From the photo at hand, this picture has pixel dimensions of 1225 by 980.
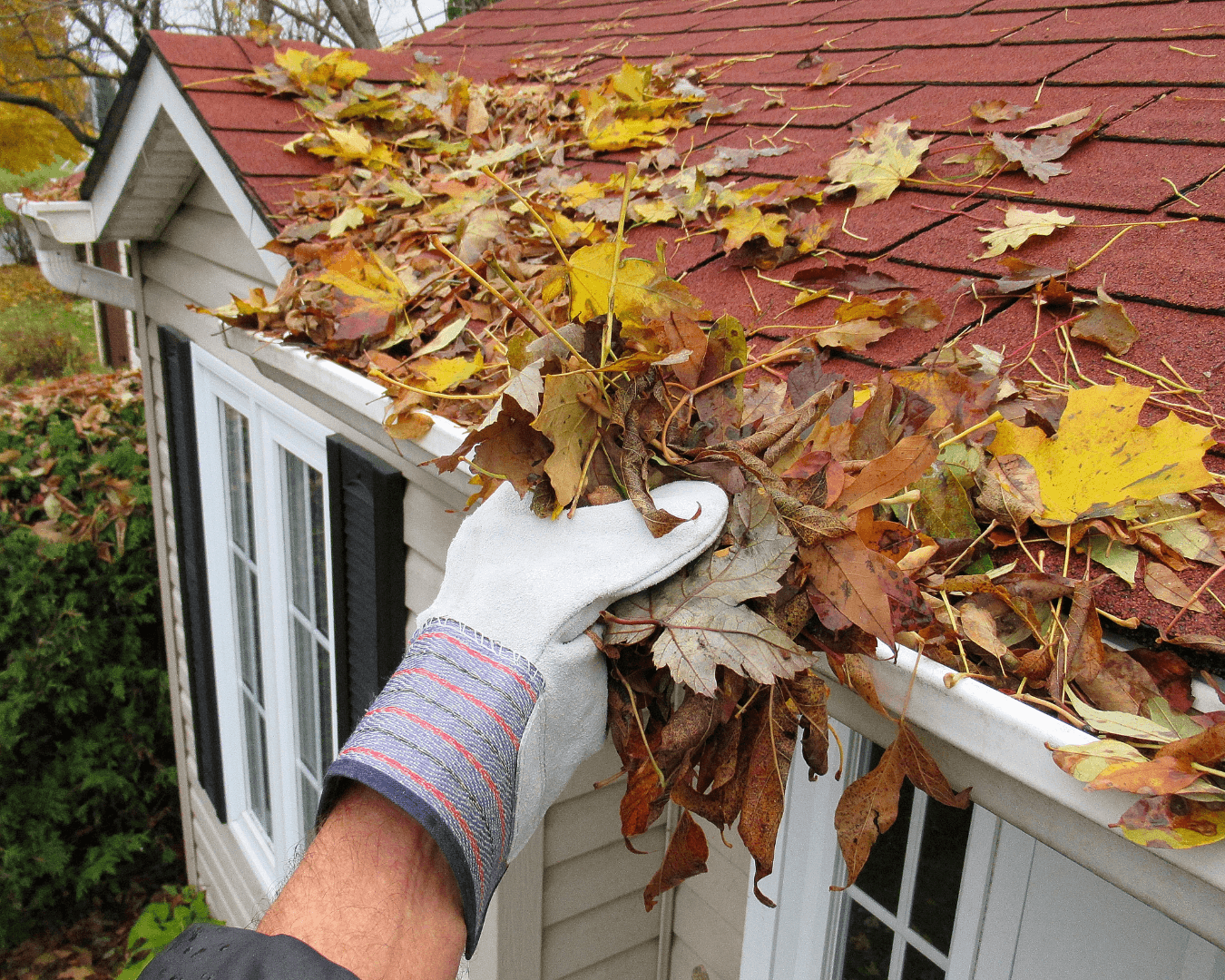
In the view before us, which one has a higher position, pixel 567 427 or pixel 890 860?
pixel 567 427

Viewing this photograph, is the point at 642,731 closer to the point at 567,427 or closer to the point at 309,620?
the point at 567,427

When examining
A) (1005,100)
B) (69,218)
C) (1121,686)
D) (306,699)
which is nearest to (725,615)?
(1121,686)

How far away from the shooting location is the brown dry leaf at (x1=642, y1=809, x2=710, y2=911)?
1073 mm

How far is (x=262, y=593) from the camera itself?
144 inches

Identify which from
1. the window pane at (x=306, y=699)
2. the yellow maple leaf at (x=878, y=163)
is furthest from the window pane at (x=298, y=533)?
the yellow maple leaf at (x=878, y=163)

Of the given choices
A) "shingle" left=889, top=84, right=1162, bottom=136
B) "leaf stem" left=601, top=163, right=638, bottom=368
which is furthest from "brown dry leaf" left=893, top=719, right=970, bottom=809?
"shingle" left=889, top=84, right=1162, bottom=136

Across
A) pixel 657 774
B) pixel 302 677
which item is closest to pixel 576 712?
pixel 657 774

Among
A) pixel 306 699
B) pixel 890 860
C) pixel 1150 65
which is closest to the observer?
pixel 890 860

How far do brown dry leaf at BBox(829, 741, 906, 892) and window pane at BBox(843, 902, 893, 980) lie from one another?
1023 millimetres

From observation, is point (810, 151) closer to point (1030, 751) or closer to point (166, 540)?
point (1030, 751)

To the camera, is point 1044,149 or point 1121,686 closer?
point 1121,686

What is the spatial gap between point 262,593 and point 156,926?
7.85 feet

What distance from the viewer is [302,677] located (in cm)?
358

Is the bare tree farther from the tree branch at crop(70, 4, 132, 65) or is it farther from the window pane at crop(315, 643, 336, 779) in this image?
the window pane at crop(315, 643, 336, 779)
